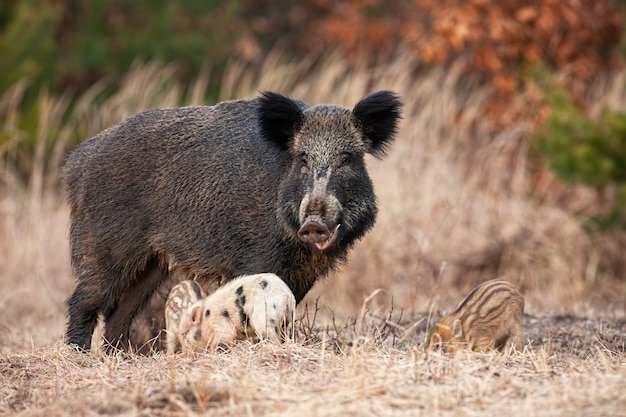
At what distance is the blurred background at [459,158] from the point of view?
1030 centimetres

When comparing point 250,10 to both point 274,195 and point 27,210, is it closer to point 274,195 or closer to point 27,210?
point 27,210

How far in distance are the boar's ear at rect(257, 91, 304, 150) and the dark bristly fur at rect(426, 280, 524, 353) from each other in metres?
1.54

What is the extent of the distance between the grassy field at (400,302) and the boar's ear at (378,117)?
3.23 feet

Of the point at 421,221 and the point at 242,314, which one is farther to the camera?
the point at 421,221

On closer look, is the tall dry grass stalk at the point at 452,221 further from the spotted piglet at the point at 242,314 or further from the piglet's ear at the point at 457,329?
the spotted piglet at the point at 242,314

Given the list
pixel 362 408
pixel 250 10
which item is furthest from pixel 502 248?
pixel 250 10

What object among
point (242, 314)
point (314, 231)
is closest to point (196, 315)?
point (242, 314)

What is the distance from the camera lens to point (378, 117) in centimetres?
694

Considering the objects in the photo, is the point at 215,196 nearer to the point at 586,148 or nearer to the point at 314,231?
the point at 314,231

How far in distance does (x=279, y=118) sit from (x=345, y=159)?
504 mm

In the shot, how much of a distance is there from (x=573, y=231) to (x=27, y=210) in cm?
580

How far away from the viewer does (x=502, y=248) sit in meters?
10.8

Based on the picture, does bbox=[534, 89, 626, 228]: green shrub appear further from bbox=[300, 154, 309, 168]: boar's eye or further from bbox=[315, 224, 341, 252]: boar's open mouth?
bbox=[315, 224, 341, 252]: boar's open mouth

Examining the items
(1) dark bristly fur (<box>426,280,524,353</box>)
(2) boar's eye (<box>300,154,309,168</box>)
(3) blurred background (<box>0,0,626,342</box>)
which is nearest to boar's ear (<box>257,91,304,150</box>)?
(2) boar's eye (<box>300,154,309,168</box>)
